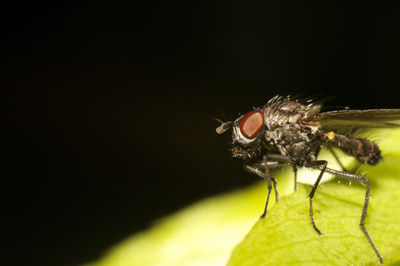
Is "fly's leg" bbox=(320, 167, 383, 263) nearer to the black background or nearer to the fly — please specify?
the fly

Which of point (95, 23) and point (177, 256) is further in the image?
point (95, 23)

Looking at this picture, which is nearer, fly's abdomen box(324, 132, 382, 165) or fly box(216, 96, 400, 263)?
fly's abdomen box(324, 132, 382, 165)

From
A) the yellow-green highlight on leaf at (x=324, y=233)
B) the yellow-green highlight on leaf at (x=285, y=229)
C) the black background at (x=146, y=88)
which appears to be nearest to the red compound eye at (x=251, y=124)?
the yellow-green highlight on leaf at (x=285, y=229)

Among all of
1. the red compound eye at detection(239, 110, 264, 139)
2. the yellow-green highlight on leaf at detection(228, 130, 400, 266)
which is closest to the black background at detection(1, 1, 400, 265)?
the red compound eye at detection(239, 110, 264, 139)

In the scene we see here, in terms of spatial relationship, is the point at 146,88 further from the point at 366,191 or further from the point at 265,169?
the point at 366,191

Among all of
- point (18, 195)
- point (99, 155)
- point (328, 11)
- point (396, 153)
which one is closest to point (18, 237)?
point (18, 195)

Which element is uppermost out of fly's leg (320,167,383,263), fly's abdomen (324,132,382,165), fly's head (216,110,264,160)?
fly's head (216,110,264,160)

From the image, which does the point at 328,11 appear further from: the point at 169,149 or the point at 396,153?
the point at 396,153

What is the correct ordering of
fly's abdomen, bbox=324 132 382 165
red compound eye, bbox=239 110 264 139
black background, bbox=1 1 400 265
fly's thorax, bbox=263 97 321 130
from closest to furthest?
fly's abdomen, bbox=324 132 382 165 → red compound eye, bbox=239 110 264 139 → fly's thorax, bbox=263 97 321 130 → black background, bbox=1 1 400 265
